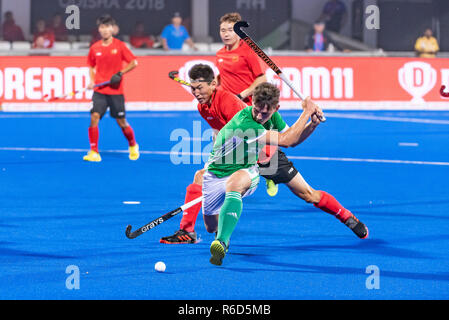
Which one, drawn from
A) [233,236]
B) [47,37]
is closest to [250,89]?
[233,236]

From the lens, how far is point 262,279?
21.1 feet

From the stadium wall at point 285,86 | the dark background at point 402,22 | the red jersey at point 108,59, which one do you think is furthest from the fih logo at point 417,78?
the red jersey at point 108,59

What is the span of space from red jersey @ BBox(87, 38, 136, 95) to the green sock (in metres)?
7.35

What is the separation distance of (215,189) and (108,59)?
286 inches

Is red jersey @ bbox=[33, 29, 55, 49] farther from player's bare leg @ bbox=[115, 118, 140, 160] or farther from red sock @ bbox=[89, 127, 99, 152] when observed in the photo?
red sock @ bbox=[89, 127, 99, 152]

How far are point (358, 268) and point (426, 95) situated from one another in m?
17.2

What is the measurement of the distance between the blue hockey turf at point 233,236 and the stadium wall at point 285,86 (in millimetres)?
5661

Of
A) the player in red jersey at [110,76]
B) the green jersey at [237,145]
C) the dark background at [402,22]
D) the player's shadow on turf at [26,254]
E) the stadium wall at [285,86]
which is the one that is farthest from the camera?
the dark background at [402,22]

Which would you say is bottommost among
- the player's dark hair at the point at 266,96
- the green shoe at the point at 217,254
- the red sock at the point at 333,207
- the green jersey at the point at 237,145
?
the green shoe at the point at 217,254

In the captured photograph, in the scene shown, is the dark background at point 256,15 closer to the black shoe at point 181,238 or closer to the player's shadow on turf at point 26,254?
the black shoe at point 181,238

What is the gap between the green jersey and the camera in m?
6.99

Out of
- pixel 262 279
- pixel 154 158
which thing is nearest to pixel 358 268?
pixel 262 279

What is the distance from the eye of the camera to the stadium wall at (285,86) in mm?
21594
